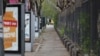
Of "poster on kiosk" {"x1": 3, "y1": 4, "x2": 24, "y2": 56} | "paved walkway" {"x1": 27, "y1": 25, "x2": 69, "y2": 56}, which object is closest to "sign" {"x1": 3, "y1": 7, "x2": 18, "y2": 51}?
"poster on kiosk" {"x1": 3, "y1": 4, "x2": 24, "y2": 56}

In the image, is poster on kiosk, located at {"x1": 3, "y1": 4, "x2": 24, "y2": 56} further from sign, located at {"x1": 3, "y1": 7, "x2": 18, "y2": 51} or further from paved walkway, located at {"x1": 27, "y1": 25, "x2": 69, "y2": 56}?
paved walkway, located at {"x1": 27, "y1": 25, "x2": 69, "y2": 56}

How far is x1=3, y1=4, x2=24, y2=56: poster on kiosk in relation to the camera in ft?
45.9

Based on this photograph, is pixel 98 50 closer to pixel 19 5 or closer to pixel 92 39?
pixel 92 39

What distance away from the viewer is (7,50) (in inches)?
562

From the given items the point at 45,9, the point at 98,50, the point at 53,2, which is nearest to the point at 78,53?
the point at 98,50

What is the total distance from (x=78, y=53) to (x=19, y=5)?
3832 mm

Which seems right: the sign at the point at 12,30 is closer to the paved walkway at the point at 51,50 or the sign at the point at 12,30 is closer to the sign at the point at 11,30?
the sign at the point at 11,30

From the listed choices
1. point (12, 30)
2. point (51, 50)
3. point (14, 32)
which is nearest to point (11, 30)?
point (12, 30)

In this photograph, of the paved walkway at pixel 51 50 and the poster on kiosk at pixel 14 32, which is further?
the paved walkway at pixel 51 50

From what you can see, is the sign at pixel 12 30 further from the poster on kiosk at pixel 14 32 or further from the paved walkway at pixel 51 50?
the paved walkway at pixel 51 50

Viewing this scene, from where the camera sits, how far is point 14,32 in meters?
14.2

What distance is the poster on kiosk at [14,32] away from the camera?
13977 mm

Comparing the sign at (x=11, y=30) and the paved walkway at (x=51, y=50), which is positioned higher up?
the sign at (x=11, y=30)

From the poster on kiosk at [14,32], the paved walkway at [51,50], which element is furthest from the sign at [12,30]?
the paved walkway at [51,50]
